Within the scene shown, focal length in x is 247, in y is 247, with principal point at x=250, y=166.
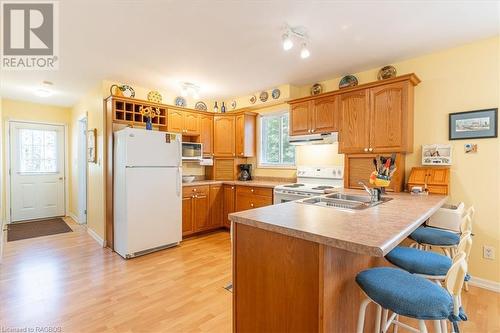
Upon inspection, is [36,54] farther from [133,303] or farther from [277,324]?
[277,324]

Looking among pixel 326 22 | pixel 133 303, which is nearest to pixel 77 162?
pixel 133 303

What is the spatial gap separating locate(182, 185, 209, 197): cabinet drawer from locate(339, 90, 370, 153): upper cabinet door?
2.31 metres

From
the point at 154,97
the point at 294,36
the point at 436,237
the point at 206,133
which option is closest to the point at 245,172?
the point at 206,133

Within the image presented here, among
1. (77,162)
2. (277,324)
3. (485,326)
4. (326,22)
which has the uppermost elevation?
(326,22)

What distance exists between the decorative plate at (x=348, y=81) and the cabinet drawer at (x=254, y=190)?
1.82 meters

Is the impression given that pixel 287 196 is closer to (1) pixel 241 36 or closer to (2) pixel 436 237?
(2) pixel 436 237

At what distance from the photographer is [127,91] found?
3740mm

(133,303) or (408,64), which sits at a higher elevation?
(408,64)

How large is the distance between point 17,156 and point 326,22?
6.11 m

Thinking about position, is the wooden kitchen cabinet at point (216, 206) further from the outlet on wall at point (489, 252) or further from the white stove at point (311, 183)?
the outlet on wall at point (489, 252)

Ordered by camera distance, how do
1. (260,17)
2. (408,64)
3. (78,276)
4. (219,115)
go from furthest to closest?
(219,115) → (408,64) → (78,276) → (260,17)

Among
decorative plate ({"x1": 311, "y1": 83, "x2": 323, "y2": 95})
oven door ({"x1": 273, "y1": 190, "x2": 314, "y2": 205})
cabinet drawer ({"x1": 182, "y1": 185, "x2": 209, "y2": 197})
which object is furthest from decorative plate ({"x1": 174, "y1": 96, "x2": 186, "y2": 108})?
oven door ({"x1": 273, "y1": 190, "x2": 314, "y2": 205})

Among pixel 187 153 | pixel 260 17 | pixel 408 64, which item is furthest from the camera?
pixel 187 153

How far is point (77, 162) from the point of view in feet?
16.6
